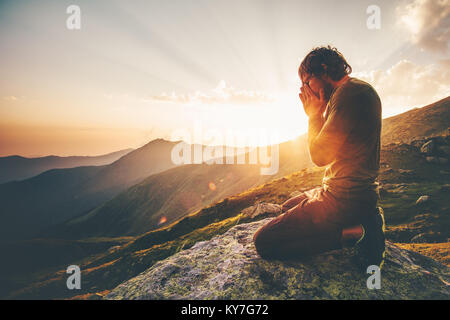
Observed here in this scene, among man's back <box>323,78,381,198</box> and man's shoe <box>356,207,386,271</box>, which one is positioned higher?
man's back <box>323,78,381,198</box>

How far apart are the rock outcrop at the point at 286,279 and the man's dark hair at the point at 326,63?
4986 millimetres

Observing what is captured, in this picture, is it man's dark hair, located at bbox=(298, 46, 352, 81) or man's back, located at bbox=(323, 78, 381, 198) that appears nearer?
man's back, located at bbox=(323, 78, 381, 198)

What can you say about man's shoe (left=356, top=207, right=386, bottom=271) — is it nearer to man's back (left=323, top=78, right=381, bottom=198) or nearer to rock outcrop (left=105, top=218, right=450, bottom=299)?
rock outcrop (left=105, top=218, right=450, bottom=299)

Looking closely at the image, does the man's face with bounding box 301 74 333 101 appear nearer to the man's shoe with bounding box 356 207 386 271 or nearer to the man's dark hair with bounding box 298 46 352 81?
the man's dark hair with bounding box 298 46 352 81

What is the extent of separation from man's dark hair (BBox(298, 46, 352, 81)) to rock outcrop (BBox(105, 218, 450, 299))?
4.99 metres

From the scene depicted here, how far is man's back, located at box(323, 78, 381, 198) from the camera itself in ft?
13.2

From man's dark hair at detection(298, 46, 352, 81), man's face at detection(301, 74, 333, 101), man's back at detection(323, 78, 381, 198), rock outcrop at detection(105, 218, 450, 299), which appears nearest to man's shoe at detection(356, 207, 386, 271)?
rock outcrop at detection(105, 218, 450, 299)

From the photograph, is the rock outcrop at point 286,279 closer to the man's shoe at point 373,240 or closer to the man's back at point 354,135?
the man's shoe at point 373,240

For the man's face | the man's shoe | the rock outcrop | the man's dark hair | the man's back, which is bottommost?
the rock outcrop

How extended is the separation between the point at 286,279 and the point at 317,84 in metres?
5.05

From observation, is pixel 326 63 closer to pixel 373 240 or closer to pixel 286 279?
pixel 373 240

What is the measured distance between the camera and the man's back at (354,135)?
158 inches

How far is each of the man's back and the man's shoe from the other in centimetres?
75
